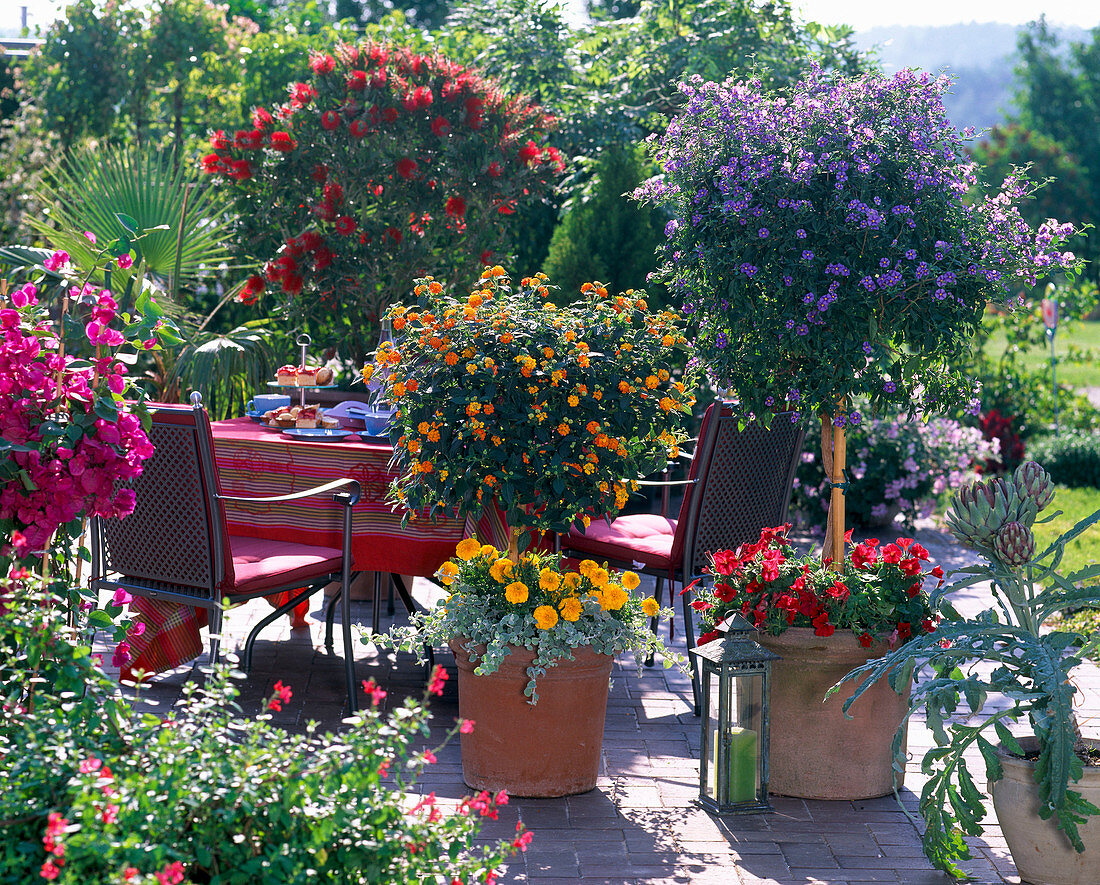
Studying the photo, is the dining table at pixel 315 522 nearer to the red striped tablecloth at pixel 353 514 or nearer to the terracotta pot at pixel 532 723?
the red striped tablecloth at pixel 353 514

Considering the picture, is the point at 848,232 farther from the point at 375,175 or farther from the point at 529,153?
the point at 375,175

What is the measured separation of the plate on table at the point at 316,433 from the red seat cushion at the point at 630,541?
3.06 ft

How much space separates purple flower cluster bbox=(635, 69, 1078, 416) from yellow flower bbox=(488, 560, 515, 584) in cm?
89

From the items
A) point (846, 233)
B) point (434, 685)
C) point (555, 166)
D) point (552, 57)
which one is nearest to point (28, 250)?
point (555, 166)

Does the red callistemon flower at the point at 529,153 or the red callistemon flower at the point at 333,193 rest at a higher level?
the red callistemon flower at the point at 529,153

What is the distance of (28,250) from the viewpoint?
4758 millimetres

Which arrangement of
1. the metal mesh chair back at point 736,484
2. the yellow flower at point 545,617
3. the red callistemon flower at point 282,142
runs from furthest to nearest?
the red callistemon flower at point 282,142
the metal mesh chair back at point 736,484
the yellow flower at point 545,617

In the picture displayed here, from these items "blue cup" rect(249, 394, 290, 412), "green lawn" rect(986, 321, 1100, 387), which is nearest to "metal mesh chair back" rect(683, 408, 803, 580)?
"blue cup" rect(249, 394, 290, 412)

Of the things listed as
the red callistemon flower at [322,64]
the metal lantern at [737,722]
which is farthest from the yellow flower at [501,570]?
the red callistemon flower at [322,64]

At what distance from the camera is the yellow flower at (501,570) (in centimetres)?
316

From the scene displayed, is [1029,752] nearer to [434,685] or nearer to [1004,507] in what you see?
[1004,507]

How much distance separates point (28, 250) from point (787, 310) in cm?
324

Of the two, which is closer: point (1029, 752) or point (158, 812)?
point (158, 812)

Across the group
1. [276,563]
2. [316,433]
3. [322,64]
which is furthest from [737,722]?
[322,64]
